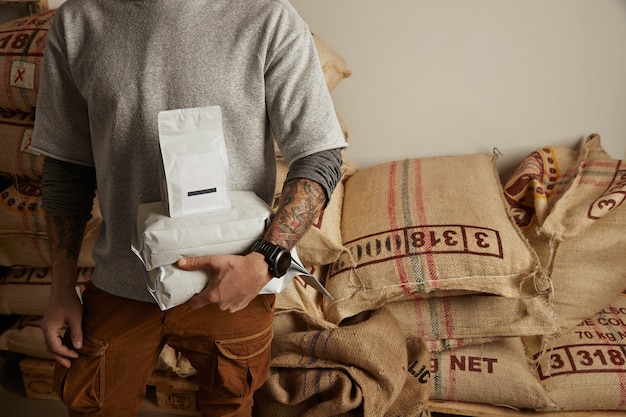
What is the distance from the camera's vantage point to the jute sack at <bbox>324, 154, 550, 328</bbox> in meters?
1.47

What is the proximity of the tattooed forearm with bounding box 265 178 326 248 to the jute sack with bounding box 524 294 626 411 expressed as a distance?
3.09 ft

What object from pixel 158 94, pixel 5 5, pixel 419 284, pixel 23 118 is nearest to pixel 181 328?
pixel 158 94

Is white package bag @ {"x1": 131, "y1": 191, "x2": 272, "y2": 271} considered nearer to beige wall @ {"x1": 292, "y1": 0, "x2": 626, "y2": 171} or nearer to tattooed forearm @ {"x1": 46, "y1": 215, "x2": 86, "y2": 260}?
tattooed forearm @ {"x1": 46, "y1": 215, "x2": 86, "y2": 260}

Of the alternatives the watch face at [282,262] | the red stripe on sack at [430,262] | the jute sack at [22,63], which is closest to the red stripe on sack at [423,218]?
the red stripe on sack at [430,262]

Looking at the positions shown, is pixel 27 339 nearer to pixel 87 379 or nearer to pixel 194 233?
pixel 87 379

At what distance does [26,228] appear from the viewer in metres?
1.58

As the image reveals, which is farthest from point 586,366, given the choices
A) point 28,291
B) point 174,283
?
point 28,291

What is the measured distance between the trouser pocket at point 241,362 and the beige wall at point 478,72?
1.05 metres

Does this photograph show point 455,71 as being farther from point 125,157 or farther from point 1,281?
point 1,281

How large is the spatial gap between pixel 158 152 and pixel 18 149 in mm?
776

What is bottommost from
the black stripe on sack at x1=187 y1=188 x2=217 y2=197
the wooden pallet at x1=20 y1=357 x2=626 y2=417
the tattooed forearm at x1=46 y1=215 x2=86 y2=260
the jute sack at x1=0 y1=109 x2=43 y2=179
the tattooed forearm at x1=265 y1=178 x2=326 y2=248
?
the wooden pallet at x1=20 y1=357 x2=626 y2=417

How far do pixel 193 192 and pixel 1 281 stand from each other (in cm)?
112

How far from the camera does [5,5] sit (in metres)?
1.74

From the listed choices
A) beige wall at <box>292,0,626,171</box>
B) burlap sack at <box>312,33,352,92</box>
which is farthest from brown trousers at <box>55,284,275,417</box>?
beige wall at <box>292,0,626,171</box>
